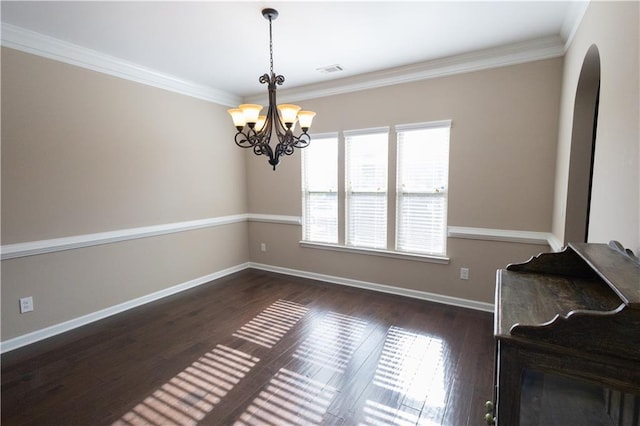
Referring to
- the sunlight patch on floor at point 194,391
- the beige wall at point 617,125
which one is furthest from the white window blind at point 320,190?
the beige wall at point 617,125

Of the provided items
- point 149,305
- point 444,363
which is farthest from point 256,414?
point 149,305

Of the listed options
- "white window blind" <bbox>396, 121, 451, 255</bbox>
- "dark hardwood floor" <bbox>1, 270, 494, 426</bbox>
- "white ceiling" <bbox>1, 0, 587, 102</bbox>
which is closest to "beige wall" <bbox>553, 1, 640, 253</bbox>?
"white ceiling" <bbox>1, 0, 587, 102</bbox>

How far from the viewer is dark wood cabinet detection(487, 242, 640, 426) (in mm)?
773

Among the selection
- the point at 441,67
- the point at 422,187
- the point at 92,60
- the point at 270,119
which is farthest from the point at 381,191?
the point at 92,60

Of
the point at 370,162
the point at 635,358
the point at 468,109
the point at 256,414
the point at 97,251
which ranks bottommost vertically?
the point at 256,414

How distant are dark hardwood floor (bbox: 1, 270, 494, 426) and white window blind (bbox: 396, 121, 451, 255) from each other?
2.47 feet

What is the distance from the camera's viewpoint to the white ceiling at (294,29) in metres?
2.34

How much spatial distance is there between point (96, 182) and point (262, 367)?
252 centimetres

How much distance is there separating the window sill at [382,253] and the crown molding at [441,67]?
2026 mm

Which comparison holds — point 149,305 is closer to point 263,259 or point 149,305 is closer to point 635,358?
point 263,259

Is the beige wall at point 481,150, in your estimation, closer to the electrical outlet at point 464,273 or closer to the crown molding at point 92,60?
the electrical outlet at point 464,273

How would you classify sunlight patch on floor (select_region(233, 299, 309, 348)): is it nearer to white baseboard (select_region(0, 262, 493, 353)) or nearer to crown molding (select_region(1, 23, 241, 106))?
white baseboard (select_region(0, 262, 493, 353))

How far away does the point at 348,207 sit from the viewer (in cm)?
415

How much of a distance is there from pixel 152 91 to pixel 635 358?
4378mm
